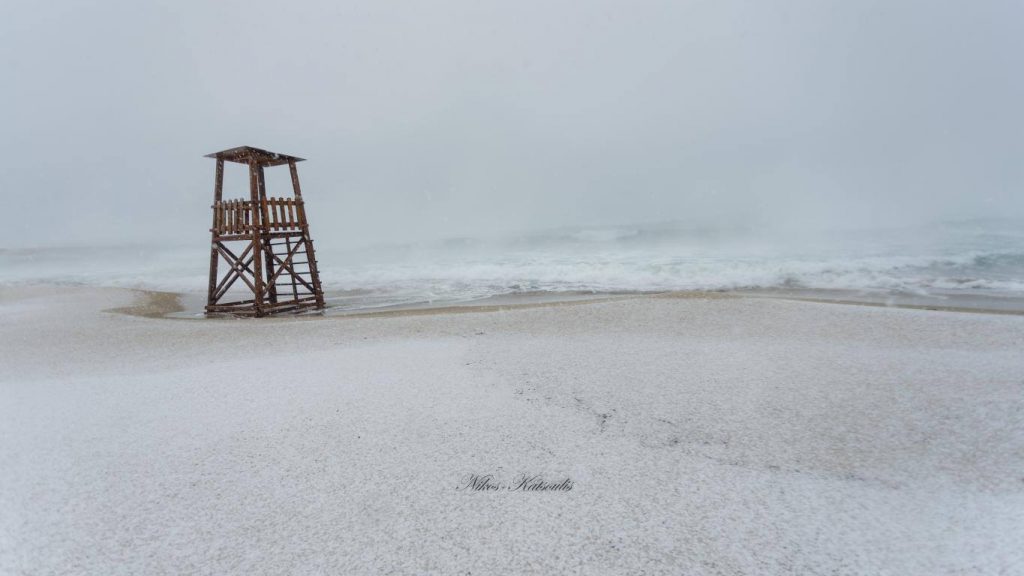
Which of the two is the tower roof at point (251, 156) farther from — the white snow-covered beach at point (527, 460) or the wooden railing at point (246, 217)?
the white snow-covered beach at point (527, 460)

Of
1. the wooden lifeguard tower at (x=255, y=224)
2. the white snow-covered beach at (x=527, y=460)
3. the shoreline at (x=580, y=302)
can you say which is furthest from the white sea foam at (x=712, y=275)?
the white snow-covered beach at (x=527, y=460)

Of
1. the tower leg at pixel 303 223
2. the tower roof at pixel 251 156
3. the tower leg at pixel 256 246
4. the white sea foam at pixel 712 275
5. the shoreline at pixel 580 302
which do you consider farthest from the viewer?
the white sea foam at pixel 712 275

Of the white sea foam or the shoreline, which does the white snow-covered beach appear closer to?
the shoreline

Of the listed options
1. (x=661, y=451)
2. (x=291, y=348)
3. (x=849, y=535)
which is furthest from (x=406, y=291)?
(x=849, y=535)

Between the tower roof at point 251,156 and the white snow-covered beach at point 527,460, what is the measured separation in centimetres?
625

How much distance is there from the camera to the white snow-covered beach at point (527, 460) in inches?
73.1

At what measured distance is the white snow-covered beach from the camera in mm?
1857

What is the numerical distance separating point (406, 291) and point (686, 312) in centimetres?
987

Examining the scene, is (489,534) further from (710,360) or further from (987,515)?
(710,360)

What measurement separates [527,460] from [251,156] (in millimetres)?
10508

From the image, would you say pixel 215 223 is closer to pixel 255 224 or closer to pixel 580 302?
pixel 255 224

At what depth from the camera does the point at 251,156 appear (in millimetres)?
10516

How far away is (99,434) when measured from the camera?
3.11m

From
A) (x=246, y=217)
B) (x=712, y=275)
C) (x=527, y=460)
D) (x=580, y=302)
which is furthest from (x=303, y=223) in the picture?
(x=712, y=275)
